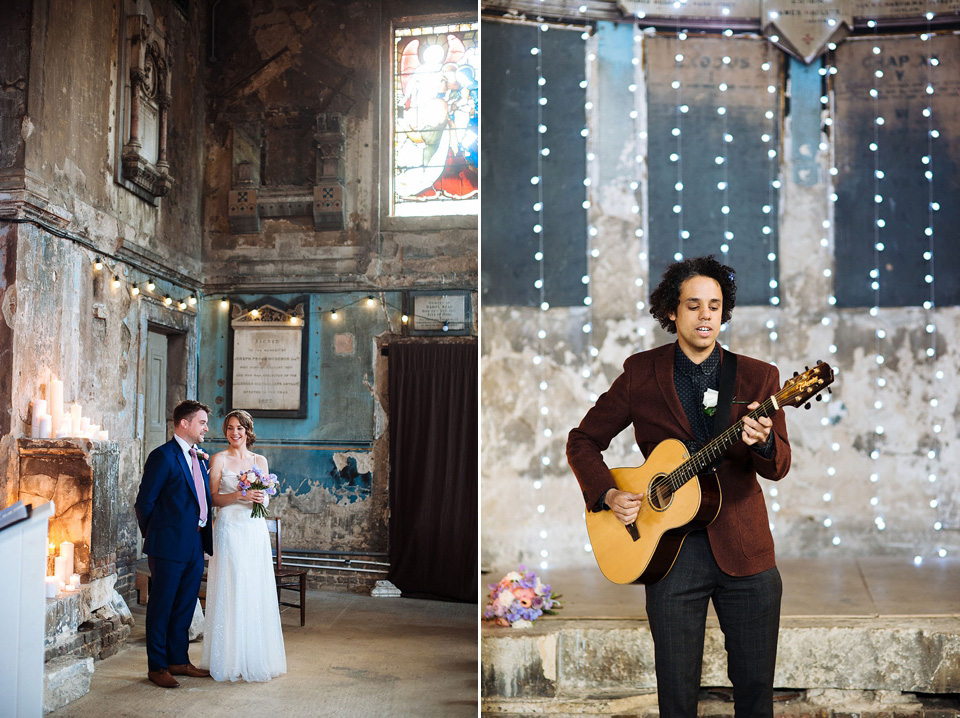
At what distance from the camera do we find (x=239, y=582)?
3752 millimetres

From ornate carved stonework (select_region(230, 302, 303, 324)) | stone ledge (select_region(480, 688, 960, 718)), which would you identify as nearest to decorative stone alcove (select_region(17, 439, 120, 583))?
ornate carved stonework (select_region(230, 302, 303, 324))

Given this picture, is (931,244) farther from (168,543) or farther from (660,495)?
(168,543)

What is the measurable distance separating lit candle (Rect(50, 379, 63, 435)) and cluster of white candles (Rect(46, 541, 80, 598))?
0.46 meters

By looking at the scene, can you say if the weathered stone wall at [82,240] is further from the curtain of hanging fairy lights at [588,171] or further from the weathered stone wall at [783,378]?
the curtain of hanging fairy lights at [588,171]

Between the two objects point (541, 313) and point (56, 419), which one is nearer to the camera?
point (56, 419)

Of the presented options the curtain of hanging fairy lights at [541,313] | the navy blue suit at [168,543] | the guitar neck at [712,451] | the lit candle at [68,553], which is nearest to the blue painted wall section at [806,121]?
the curtain of hanging fairy lights at [541,313]

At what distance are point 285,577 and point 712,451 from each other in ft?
6.47

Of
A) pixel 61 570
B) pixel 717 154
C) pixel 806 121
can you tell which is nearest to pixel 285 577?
pixel 61 570

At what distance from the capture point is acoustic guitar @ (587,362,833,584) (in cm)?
251

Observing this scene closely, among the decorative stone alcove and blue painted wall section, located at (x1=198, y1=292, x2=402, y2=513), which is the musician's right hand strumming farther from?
the decorative stone alcove

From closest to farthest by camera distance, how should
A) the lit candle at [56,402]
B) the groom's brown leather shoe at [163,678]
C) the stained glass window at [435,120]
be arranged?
the lit candle at [56,402] → the groom's brown leather shoe at [163,678] → the stained glass window at [435,120]

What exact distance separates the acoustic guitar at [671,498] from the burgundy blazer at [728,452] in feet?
0.20

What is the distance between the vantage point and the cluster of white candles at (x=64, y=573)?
3311 millimetres

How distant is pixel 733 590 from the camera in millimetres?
2621
